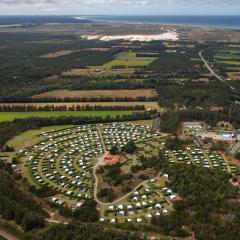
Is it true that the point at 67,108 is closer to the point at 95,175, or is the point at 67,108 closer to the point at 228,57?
the point at 95,175

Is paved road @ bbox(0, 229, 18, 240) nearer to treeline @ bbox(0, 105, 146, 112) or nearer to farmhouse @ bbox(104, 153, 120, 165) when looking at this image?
farmhouse @ bbox(104, 153, 120, 165)

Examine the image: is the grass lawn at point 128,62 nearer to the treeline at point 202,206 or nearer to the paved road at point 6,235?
the treeline at point 202,206

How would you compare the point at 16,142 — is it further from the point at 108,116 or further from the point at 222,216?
the point at 222,216

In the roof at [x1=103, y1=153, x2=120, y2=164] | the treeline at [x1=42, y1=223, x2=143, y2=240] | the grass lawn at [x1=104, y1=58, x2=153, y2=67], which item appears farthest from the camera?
the grass lawn at [x1=104, y1=58, x2=153, y2=67]

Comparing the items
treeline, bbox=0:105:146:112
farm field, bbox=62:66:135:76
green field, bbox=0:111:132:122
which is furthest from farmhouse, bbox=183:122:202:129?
farm field, bbox=62:66:135:76

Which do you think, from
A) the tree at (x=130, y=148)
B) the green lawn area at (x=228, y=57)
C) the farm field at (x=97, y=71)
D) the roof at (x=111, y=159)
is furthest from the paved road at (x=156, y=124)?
the green lawn area at (x=228, y=57)

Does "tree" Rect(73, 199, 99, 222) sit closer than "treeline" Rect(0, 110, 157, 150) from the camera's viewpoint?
Yes

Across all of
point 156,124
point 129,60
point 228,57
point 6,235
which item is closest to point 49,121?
point 156,124
